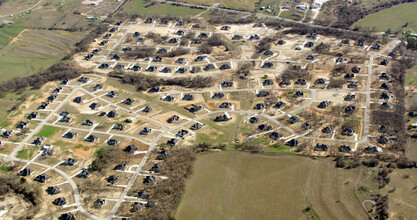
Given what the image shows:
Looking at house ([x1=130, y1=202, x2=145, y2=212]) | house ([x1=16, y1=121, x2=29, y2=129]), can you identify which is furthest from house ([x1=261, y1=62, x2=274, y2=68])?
house ([x1=16, y1=121, x2=29, y2=129])

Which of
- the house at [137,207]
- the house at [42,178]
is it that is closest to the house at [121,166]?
the house at [137,207]

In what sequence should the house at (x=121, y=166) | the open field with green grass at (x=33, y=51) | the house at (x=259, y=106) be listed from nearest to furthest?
the house at (x=121, y=166)
the house at (x=259, y=106)
the open field with green grass at (x=33, y=51)

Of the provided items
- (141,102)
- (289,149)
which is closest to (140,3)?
(141,102)

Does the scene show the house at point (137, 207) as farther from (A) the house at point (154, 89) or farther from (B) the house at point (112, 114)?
(A) the house at point (154, 89)

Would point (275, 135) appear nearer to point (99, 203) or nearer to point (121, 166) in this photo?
point (121, 166)

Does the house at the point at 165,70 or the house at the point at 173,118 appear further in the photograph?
the house at the point at 165,70
